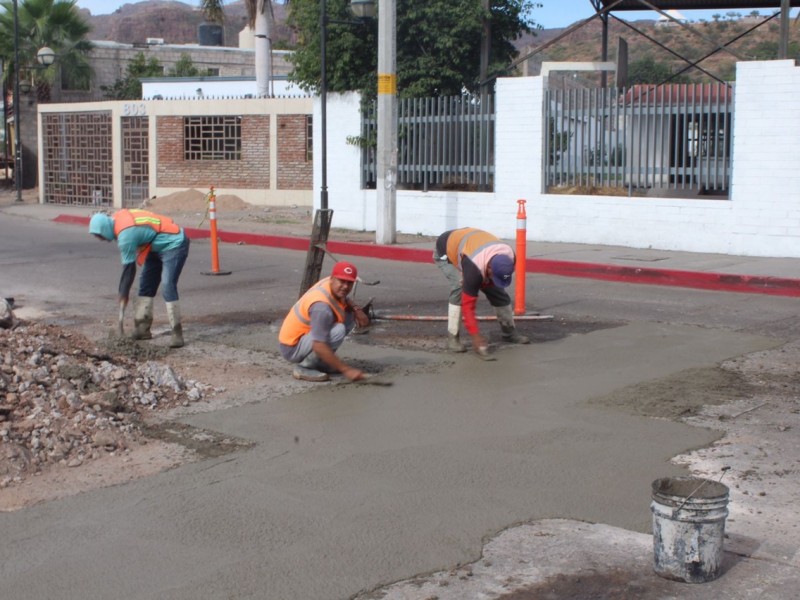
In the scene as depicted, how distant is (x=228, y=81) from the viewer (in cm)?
4175

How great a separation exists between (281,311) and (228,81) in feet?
103

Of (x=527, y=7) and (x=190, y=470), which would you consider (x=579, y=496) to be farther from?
(x=527, y=7)

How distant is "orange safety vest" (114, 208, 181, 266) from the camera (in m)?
9.55

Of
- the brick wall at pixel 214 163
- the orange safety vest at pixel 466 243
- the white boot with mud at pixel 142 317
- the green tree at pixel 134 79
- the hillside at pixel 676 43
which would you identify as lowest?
the white boot with mud at pixel 142 317

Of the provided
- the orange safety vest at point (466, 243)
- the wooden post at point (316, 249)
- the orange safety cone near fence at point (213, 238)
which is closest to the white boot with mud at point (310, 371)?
the orange safety vest at point (466, 243)

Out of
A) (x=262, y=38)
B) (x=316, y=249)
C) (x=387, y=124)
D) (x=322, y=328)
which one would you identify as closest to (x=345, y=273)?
(x=322, y=328)

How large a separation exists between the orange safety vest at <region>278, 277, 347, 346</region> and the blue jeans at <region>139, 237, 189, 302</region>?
6.32 feet

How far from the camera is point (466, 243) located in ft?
30.1

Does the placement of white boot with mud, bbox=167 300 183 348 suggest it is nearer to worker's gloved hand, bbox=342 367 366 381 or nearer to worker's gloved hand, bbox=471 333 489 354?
worker's gloved hand, bbox=342 367 366 381

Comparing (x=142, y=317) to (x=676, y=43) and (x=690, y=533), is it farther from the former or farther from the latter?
(x=676, y=43)

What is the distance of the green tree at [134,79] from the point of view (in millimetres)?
47125

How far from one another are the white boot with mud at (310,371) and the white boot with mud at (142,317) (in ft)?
7.21

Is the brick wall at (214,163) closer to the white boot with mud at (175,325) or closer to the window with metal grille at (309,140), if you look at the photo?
the window with metal grille at (309,140)

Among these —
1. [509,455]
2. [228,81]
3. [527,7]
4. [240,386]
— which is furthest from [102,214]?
[228,81]
